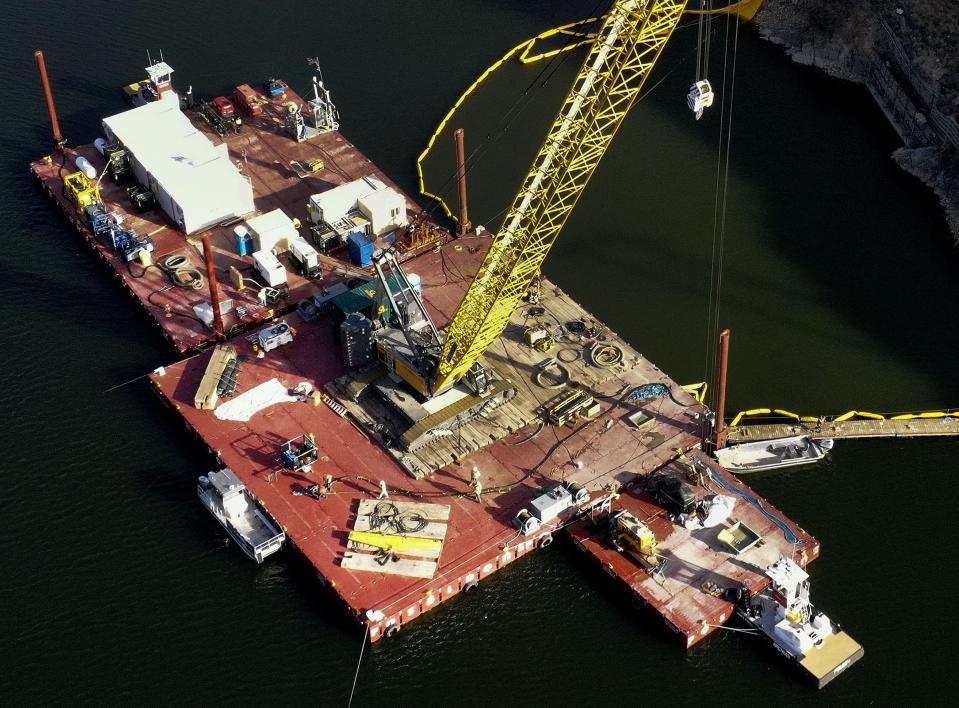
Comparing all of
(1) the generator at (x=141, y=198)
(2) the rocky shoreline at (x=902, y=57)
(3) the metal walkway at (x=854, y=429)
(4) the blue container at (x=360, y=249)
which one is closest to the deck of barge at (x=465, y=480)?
(3) the metal walkway at (x=854, y=429)

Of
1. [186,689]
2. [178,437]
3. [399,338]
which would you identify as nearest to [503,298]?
[399,338]

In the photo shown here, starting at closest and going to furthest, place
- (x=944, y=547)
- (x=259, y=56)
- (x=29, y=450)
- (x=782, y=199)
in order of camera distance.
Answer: (x=944, y=547)
(x=29, y=450)
(x=782, y=199)
(x=259, y=56)

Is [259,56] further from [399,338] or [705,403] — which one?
[705,403]

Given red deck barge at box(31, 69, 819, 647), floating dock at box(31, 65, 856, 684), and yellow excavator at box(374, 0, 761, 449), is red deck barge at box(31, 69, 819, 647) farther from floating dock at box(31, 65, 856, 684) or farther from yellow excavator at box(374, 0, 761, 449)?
yellow excavator at box(374, 0, 761, 449)

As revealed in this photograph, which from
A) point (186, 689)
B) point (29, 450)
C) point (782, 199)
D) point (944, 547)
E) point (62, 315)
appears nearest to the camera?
point (186, 689)

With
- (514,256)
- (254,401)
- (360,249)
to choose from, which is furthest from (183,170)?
(514,256)

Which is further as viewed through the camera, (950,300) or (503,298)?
(950,300)

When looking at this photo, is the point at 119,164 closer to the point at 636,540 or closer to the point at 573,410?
the point at 573,410
